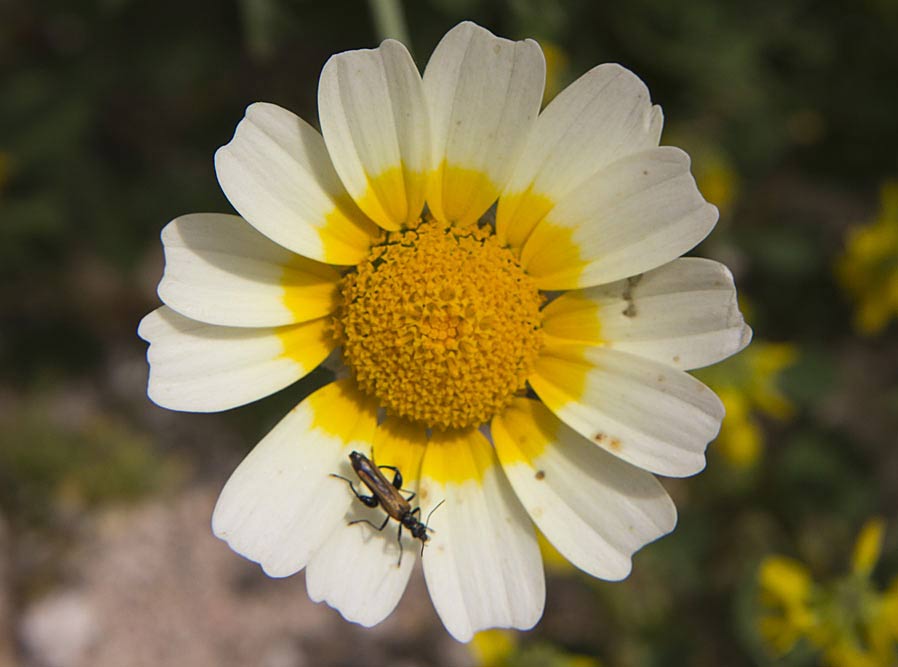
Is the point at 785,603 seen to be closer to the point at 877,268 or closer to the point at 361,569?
the point at 877,268

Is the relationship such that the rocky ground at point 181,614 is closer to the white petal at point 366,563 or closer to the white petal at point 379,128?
the white petal at point 366,563

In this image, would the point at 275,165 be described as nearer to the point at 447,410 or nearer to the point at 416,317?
the point at 416,317

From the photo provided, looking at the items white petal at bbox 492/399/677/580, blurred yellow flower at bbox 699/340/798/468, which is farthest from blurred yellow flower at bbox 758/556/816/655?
white petal at bbox 492/399/677/580

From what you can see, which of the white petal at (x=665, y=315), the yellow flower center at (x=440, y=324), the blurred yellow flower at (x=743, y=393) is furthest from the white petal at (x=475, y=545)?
the blurred yellow flower at (x=743, y=393)

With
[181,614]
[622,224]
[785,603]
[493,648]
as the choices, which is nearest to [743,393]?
[785,603]

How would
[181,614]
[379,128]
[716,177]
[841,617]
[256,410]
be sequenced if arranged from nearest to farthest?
[379,128] < [841,617] < [256,410] < [716,177] < [181,614]

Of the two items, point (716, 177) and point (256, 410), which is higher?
point (256, 410)
